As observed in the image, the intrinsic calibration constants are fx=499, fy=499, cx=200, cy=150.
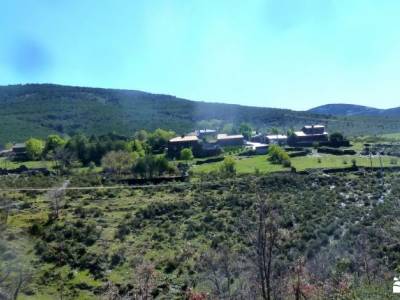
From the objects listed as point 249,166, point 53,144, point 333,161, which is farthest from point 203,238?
point 53,144

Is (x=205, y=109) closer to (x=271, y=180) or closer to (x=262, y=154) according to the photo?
(x=262, y=154)

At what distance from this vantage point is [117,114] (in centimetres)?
13500

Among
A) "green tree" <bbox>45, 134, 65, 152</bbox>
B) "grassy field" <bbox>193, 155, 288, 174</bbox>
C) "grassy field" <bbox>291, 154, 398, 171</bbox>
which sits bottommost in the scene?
"grassy field" <bbox>193, 155, 288, 174</bbox>

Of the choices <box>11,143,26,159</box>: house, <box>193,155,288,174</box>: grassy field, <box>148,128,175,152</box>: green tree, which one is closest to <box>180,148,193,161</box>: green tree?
<box>193,155,288,174</box>: grassy field

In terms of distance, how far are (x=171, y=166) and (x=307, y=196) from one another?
1995cm

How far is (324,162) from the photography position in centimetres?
5866

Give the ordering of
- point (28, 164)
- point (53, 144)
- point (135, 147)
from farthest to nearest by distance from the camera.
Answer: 1. point (53, 144)
2. point (135, 147)
3. point (28, 164)

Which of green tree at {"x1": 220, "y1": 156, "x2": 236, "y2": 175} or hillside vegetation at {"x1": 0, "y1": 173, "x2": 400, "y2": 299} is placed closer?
hillside vegetation at {"x1": 0, "y1": 173, "x2": 400, "y2": 299}

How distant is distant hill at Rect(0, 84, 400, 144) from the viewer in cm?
11975

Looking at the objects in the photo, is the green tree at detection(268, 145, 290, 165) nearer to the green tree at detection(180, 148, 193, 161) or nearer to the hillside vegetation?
the hillside vegetation

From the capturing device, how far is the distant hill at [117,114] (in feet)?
393

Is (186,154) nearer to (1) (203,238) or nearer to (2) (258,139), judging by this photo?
(2) (258,139)

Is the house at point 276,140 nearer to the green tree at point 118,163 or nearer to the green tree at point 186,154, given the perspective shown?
the green tree at point 186,154

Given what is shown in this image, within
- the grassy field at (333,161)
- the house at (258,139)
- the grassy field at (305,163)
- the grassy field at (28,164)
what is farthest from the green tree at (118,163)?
the house at (258,139)
